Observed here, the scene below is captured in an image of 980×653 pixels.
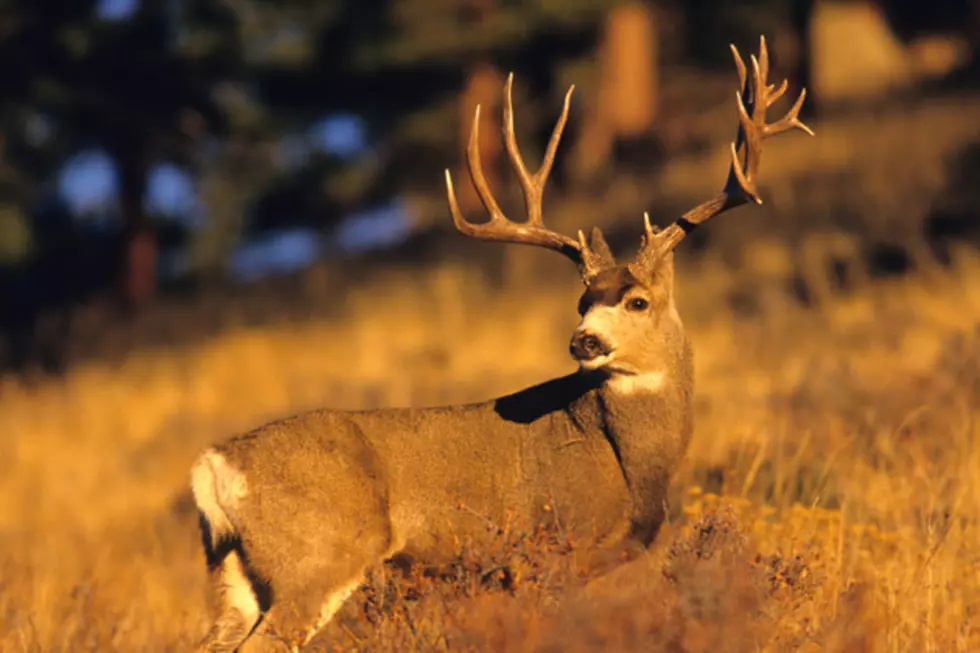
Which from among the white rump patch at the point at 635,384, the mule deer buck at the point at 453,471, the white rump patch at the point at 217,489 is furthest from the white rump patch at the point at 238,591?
the white rump patch at the point at 635,384

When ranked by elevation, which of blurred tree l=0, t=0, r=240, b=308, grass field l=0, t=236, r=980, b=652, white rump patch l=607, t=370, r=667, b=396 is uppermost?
blurred tree l=0, t=0, r=240, b=308

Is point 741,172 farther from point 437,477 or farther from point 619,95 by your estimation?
point 619,95

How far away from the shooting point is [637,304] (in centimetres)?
650

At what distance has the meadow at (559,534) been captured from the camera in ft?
17.7

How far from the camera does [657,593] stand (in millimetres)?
5109

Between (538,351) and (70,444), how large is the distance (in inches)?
196

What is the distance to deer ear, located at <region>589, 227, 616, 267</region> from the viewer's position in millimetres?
6707

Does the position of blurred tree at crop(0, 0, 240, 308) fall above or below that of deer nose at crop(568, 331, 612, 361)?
above

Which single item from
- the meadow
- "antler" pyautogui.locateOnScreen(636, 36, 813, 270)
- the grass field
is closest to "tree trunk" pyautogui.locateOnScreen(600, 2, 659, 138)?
the meadow

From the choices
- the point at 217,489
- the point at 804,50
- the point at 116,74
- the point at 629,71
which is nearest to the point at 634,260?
the point at 217,489

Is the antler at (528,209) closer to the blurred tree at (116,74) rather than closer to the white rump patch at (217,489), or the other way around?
the white rump patch at (217,489)

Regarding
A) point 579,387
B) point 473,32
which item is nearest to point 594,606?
point 579,387

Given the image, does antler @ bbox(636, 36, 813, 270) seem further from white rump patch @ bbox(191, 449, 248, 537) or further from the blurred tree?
the blurred tree

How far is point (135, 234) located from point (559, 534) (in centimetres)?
A: 2063
